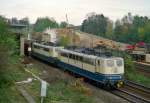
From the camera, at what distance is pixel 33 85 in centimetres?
2420

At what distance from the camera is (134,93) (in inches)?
1070

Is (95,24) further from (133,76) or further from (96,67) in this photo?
(96,67)

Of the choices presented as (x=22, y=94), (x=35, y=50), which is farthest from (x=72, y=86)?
(x=35, y=50)

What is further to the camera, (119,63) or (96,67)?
(96,67)

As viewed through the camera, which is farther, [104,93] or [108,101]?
[104,93]

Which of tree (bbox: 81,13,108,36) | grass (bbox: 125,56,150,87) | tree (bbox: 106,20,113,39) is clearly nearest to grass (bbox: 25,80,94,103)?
grass (bbox: 125,56,150,87)

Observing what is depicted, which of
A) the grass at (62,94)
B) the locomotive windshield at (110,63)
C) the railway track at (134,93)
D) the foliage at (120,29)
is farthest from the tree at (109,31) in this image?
the grass at (62,94)

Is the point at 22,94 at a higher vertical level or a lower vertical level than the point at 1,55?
lower

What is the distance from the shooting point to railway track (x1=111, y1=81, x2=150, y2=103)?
24.4 m

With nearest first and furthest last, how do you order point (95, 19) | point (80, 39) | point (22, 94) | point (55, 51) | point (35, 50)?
point (22, 94) → point (55, 51) → point (35, 50) → point (80, 39) → point (95, 19)

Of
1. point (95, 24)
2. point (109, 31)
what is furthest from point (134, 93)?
point (109, 31)

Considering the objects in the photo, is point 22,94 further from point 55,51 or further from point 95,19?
point 95,19

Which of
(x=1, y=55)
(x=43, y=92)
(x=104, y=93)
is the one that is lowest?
(x=104, y=93)

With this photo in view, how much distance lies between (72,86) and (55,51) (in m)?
20.1
